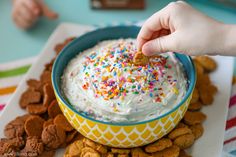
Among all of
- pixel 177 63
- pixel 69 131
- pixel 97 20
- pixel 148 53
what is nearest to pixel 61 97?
pixel 69 131

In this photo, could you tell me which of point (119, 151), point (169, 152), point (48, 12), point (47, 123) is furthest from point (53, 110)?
point (48, 12)

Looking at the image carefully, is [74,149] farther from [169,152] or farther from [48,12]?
[48,12]

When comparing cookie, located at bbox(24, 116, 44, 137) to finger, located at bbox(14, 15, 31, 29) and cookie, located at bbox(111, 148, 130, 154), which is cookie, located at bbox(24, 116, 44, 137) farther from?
finger, located at bbox(14, 15, 31, 29)

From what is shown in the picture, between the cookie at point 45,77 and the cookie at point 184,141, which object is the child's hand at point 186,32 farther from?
the cookie at point 45,77

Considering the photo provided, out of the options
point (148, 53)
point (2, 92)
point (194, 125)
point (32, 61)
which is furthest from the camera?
point (32, 61)

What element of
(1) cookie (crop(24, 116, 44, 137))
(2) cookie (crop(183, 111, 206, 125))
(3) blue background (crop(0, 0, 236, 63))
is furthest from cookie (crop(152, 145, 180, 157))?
(3) blue background (crop(0, 0, 236, 63))

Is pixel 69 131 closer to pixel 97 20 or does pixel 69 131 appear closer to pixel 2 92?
pixel 2 92
